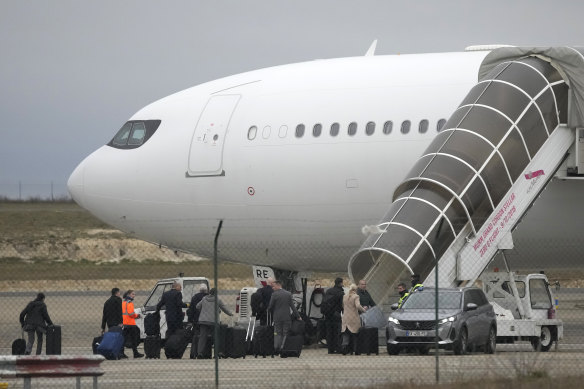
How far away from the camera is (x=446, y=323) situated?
22.6 meters

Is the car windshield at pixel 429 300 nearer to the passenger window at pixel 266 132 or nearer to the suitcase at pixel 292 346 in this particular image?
the suitcase at pixel 292 346

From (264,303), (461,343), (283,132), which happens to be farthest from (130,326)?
(461,343)

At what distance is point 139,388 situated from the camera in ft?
57.8

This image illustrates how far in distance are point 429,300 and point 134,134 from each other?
10.0m

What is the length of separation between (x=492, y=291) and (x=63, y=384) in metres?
10.1

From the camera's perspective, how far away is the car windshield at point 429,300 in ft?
76.7

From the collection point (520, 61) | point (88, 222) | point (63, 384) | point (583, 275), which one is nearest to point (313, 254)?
point (520, 61)

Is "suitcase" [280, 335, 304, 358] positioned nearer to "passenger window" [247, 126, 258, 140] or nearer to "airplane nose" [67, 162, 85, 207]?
"passenger window" [247, 126, 258, 140]

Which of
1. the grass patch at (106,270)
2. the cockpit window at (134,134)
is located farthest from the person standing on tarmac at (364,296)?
the grass patch at (106,270)

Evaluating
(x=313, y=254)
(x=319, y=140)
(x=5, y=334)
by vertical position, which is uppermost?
(x=319, y=140)

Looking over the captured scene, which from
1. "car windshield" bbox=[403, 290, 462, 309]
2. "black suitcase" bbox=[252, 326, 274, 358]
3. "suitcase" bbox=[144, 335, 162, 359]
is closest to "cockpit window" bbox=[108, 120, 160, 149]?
"suitcase" bbox=[144, 335, 162, 359]

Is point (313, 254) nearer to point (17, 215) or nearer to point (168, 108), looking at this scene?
point (168, 108)

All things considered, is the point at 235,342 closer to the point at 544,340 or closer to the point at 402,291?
the point at 402,291

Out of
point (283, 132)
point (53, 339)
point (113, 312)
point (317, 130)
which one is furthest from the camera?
point (283, 132)
